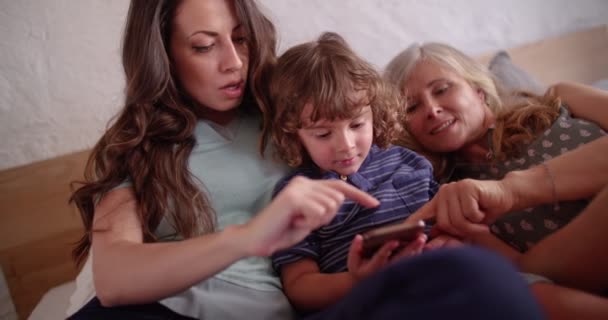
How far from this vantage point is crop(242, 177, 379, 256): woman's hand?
588mm

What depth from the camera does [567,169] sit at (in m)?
0.82

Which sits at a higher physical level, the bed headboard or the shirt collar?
the shirt collar

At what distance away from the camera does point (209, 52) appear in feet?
3.01

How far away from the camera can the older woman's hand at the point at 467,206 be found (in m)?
0.73

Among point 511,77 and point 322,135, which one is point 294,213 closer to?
point 322,135

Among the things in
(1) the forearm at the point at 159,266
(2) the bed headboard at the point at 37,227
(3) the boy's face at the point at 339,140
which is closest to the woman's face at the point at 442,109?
(3) the boy's face at the point at 339,140

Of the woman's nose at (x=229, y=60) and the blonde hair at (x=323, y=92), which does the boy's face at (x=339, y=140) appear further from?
the woman's nose at (x=229, y=60)

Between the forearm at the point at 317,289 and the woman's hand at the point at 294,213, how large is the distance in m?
0.19

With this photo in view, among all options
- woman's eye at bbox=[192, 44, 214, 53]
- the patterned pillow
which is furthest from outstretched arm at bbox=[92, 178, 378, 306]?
the patterned pillow

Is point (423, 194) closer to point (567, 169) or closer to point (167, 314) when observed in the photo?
point (567, 169)

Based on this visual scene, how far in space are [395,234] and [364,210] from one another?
26cm

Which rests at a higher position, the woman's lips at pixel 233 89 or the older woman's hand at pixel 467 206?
the woman's lips at pixel 233 89

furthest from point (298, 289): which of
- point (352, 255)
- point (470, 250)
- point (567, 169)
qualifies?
point (567, 169)

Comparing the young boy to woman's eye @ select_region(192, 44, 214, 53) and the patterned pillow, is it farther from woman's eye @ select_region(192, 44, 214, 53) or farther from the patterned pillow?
the patterned pillow
